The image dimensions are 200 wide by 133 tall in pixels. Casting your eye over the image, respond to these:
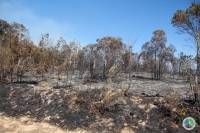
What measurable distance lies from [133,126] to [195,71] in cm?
369

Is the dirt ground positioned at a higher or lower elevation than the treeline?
lower

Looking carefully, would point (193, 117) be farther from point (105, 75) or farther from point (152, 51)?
point (152, 51)

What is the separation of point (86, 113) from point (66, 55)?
20.4ft

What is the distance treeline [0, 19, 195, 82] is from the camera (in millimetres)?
10164

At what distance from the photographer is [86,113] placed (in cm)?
610

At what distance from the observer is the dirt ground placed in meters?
5.15

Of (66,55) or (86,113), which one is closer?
(86,113)

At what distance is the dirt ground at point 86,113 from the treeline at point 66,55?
7.18 ft

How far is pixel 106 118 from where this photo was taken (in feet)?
19.0

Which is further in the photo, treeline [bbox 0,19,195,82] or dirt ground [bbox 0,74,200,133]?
treeline [bbox 0,19,195,82]

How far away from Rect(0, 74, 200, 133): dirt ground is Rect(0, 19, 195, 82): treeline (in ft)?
7.18

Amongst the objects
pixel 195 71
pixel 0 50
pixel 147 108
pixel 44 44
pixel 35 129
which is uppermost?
pixel 44 44

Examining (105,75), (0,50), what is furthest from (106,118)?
(105,75)

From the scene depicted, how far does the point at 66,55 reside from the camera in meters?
11.4
